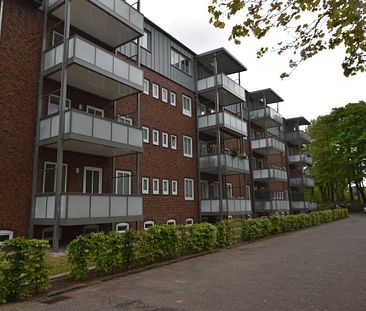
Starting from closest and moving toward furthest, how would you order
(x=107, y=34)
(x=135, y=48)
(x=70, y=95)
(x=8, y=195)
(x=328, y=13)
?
(x=328, y=13)
(x=8, y=195)
(x=70, y=95)
(x=107, y=34)
(x=135, y=48)

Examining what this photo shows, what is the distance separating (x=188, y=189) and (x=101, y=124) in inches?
405

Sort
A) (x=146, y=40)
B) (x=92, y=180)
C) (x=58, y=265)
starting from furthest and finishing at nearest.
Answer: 1. (x=146, y=40)
2. (x=92, y=180)
3. (x=58, y=265)

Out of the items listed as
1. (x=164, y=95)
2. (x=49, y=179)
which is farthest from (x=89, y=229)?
(x=164, y=95)

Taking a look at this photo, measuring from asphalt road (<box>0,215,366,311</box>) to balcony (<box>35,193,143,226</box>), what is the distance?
182 inches

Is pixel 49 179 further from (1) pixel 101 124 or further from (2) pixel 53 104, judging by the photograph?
(2) pixel 53 104

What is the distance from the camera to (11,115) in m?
14.4

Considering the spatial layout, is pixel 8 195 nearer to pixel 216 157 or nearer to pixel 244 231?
pixel 244 231

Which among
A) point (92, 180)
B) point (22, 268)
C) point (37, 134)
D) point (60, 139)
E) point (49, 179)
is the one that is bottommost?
point (22, 268)

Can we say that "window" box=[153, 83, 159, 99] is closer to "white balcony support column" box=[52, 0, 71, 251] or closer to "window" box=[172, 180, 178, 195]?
"window" box=[172, 180, 178, 195]

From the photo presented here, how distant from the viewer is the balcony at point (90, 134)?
1431 cm

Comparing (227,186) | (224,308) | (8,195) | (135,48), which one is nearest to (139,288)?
(224,308)

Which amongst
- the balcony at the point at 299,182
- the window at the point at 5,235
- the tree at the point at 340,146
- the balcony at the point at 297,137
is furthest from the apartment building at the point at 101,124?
the tree at the point at 340,146

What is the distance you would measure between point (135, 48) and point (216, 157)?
9234 mm

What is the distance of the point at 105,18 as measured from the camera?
55.1 feet
